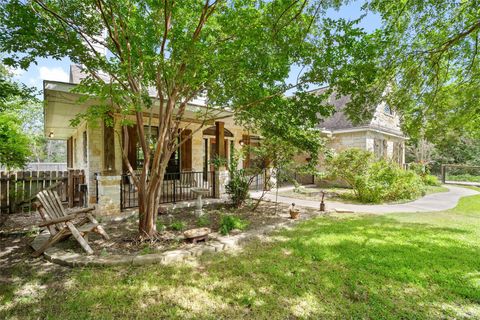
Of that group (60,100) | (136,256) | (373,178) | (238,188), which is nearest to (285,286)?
(136,256)

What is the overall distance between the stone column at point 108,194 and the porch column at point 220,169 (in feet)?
10.5

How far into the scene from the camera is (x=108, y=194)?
18.7 ft

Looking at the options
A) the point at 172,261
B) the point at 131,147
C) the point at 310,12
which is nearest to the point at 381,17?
the point at 310,12

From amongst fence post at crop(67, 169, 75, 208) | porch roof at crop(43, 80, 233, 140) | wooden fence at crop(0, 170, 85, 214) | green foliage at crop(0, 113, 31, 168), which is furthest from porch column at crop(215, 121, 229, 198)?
green foliage at crop(0, 113, 31, 168)

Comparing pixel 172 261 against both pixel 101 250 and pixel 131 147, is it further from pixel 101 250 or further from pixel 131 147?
pixel 131 147

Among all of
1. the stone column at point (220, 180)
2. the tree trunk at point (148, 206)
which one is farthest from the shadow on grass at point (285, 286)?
the stone column at point (220, 180)

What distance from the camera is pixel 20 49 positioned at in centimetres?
389

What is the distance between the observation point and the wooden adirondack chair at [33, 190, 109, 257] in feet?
12.4

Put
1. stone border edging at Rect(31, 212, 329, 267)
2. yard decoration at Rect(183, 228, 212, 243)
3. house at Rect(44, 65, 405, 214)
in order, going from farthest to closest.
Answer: house at Rect(44, 65, 405, 214)
yard decoration at Rect(183, 228, 212, 243)
stone border edging at Rect(31, 212, 329, 267)

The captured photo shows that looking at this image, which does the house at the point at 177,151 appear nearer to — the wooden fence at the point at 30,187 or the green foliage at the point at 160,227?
the wooden fence at the point at 30,187

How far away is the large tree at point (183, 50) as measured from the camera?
12.5 feet

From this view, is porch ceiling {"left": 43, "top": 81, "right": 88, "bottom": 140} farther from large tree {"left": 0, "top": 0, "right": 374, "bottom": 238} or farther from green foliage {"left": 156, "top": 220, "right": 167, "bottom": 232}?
green foliage {"left": 156, "top": 220, "right": 167, "bottom": 232}

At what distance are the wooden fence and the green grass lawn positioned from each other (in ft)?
14.3

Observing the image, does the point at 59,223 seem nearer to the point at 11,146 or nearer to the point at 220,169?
the point at 11,146
